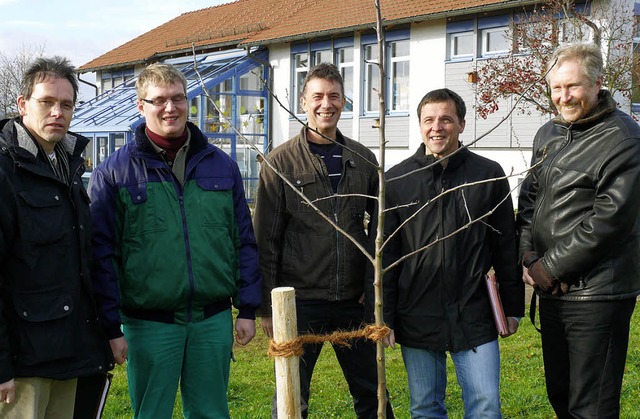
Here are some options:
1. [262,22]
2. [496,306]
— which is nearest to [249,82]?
[262,22]

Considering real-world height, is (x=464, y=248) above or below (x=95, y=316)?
above

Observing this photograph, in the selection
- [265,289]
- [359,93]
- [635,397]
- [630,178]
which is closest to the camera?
[630,178]

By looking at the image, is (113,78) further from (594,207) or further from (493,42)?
(594,207)

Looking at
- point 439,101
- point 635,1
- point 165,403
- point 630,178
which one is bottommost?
point 165,403

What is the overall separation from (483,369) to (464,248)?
1.87 feet

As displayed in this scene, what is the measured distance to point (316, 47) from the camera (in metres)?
20.9

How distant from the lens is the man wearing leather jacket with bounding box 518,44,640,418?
331 cm

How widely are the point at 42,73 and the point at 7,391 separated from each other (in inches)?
52.2

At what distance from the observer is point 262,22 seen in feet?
76.9

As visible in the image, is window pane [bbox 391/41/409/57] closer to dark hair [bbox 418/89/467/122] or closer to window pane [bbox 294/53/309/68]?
window pane [bbox 294/53/309/68]

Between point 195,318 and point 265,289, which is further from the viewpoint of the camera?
point 265,289

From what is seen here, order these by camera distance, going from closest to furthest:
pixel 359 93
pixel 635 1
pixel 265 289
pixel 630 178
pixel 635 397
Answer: pixel 630 178, pixel 265 289, pixel 635 397, pixel 635 1, pixel 359 93

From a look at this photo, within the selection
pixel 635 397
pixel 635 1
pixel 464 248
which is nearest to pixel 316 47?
pixel 635 1

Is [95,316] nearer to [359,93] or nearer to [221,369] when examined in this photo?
[221,369]
